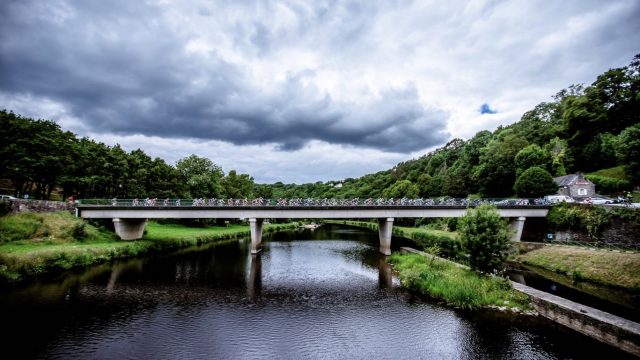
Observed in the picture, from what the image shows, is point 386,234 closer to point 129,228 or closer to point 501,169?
point 129,228

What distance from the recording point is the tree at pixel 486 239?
96.3 ft

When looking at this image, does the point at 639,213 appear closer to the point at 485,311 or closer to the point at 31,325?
the point at 485,311

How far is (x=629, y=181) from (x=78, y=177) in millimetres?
101775

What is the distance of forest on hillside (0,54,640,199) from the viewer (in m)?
54.0

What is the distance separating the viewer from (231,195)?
324 ft

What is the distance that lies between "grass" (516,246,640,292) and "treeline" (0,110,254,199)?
71536 millimetres

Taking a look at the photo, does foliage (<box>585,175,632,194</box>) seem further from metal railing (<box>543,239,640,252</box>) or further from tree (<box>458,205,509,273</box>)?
tree (<box>458,205,509,273</box>)

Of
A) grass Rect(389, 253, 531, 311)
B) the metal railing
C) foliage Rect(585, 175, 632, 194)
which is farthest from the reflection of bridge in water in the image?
foliage Rect(585, 175, 632, 194)

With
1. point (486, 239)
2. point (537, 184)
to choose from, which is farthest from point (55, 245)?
point (537, 184)

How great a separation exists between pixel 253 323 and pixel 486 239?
2126 centimetres

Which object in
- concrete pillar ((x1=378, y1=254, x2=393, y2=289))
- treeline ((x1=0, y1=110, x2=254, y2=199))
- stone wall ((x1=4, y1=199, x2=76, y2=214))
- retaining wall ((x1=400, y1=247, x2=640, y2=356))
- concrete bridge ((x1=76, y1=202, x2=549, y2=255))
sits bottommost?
concrete pillar ((x1=378, y1=254, x2=393, y2=289))

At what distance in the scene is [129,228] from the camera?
179 ft

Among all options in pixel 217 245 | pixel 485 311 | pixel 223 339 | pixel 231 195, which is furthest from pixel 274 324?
pixel 231 195

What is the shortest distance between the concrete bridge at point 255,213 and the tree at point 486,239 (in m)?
23.3
